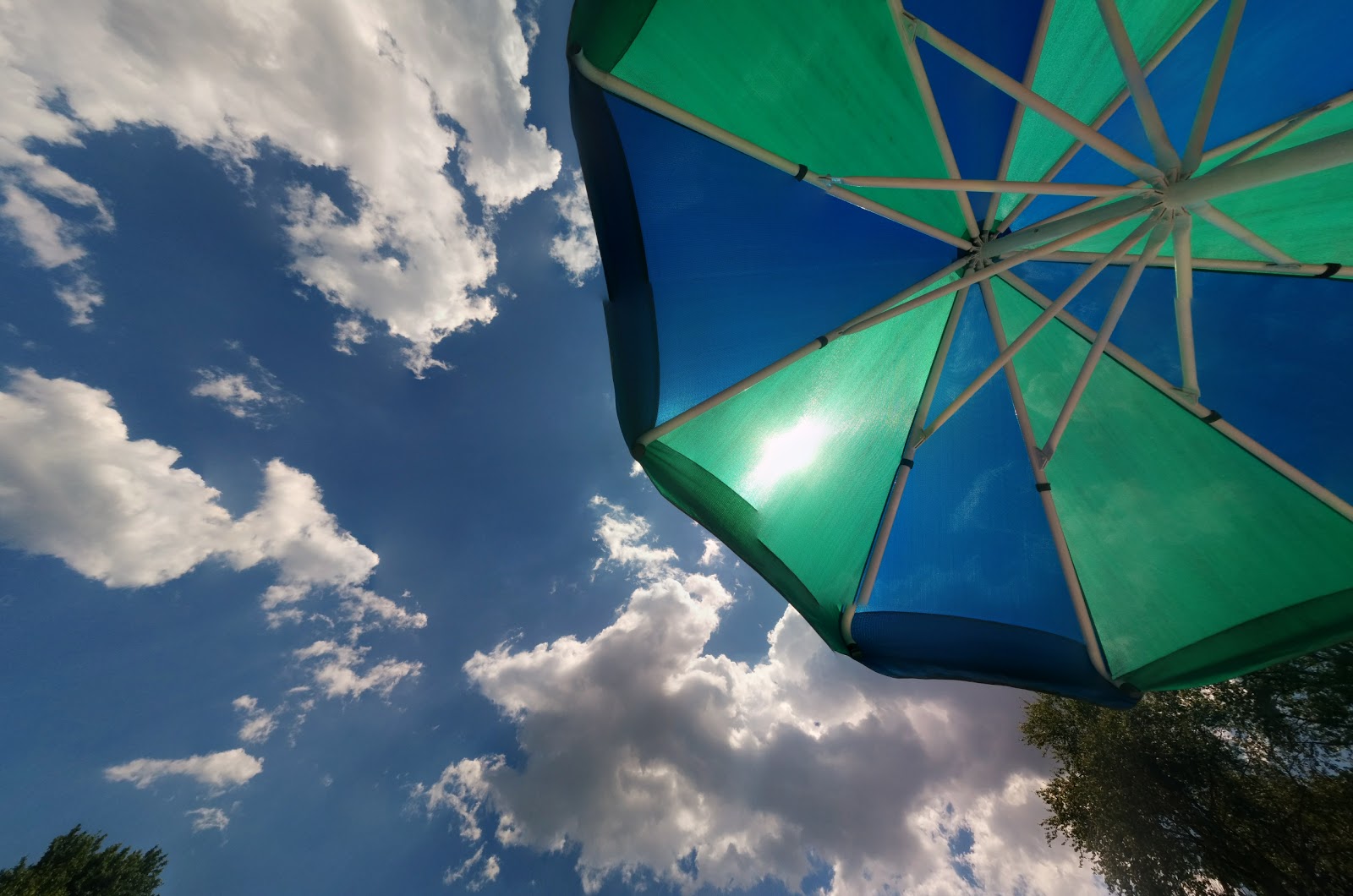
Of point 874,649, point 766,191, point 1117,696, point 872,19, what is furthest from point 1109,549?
point 872,19

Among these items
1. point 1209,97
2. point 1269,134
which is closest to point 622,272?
point 1209,97

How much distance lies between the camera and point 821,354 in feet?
13.7

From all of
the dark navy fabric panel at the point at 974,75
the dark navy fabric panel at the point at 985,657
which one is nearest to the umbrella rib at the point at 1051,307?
the dark navy fabric panel at the point at 974,75

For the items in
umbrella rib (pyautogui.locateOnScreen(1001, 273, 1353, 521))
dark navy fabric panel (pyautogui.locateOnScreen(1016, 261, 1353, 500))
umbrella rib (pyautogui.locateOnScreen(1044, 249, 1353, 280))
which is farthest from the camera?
dark navy fabric panel (pyautogui.locateOnScreen(1016, 261, 1353, 500))

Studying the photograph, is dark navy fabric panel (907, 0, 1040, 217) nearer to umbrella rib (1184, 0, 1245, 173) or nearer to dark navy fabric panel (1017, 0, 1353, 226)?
dark navy fabric panel (1017, 0, 1353, 226)

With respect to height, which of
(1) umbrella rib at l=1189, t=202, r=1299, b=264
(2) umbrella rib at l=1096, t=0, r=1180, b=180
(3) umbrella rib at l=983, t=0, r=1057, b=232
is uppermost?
(3) umbrella rib at l=983, t=0, r=1057, b=232

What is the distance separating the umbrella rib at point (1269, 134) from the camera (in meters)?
2.72

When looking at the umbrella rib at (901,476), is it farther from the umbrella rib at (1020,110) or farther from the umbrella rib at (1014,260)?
the umbrella rib at (1020,110)

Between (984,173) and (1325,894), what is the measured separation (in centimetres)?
1566

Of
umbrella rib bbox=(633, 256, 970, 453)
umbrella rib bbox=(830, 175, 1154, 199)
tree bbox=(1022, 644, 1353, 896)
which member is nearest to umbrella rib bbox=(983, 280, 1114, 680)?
umbrella rib bbox=(633, 256, 970, 453)

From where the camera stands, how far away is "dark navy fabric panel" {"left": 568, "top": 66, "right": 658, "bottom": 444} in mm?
3150

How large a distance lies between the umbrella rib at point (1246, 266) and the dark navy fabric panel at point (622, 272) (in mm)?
2869

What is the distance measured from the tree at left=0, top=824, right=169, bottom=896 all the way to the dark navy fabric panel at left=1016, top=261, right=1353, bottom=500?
35.4 metres

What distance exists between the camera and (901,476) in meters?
4.04
